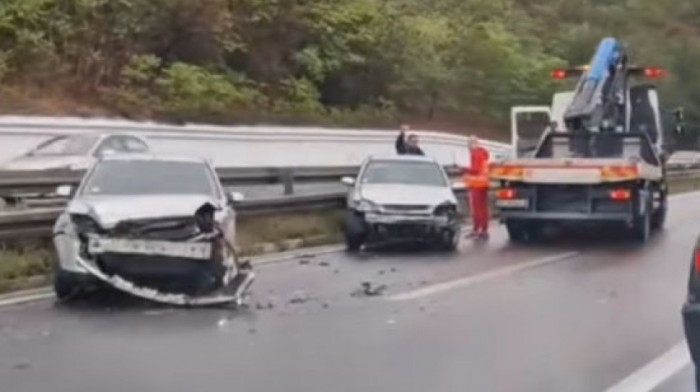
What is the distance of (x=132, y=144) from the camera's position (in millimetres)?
29562

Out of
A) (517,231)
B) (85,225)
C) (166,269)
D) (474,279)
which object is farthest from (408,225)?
(85,225)

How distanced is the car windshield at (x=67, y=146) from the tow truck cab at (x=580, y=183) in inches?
291

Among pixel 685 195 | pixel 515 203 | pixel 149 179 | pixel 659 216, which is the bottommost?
pixel 685 195

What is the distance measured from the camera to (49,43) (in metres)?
41.2

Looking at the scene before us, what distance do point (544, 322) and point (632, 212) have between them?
11.9 m

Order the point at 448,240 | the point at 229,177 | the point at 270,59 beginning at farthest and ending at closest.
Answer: the point at 270,59
the point at 229,177
the point at 448,240

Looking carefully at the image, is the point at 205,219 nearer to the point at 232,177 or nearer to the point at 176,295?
the point at 176,295

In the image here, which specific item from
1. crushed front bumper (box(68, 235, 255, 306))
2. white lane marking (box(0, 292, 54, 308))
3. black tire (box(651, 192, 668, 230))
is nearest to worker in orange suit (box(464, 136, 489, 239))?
black tire (box(651, 192, 668, 230))

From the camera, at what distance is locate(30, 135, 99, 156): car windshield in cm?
2908

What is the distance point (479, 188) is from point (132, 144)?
21.2ft

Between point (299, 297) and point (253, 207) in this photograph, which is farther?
point (253, 207)

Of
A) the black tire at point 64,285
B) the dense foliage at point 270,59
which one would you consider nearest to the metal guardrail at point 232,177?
the black tire at point 64,285

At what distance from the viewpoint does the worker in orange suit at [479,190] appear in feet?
90.8

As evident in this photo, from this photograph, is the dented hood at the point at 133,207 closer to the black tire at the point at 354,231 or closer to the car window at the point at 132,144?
the black tire at the point at 354,231
